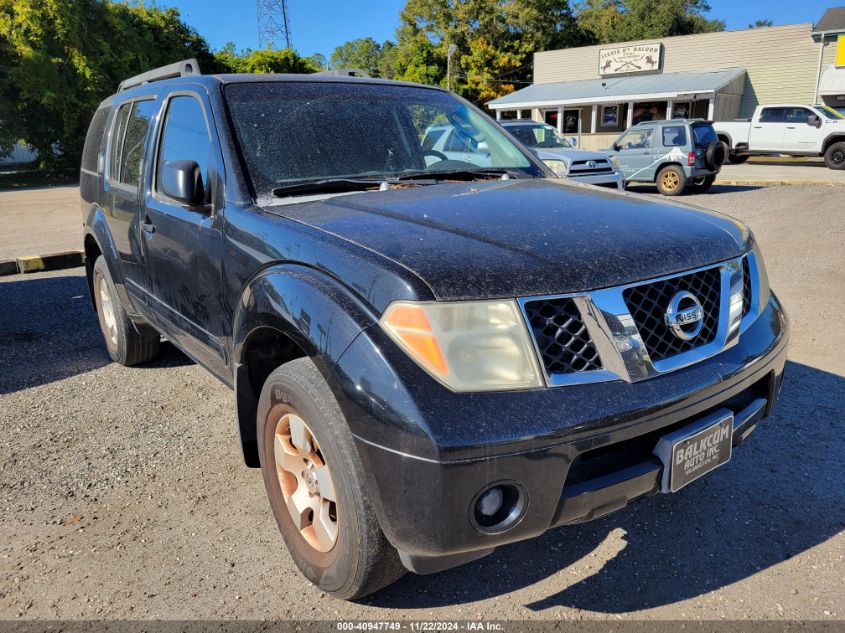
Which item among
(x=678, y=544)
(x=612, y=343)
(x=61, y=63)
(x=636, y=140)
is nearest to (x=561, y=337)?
(x=612, y=343)

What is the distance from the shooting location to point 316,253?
2104mm

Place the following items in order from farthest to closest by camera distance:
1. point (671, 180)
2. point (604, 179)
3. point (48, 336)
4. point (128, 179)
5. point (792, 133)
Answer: point (792, 133) < point (671, 180) < point (604, 179) < point (48, 336) < point (128, 179)

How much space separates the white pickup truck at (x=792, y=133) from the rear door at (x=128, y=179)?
71.4 ft

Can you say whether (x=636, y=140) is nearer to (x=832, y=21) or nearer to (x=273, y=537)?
(x=273, y=537)

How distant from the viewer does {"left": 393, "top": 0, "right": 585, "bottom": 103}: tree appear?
45.8m

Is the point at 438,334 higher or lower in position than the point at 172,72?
lower

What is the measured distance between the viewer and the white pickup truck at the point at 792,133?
806 inches

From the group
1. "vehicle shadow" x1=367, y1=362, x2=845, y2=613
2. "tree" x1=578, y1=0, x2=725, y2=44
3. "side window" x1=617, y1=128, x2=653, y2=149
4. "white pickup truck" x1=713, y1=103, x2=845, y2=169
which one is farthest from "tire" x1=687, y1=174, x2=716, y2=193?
"tree" x1=578, y1=0, x2=725, y2=44

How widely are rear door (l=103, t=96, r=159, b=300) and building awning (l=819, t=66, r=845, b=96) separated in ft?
107

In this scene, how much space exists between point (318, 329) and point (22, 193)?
23.8 metres

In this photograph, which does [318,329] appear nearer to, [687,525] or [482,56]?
[687,525]

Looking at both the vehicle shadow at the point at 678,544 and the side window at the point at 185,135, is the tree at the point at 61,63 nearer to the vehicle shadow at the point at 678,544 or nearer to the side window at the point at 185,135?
the side window at the point at 185,135

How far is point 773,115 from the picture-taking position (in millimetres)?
21672

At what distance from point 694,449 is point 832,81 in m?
33.3
